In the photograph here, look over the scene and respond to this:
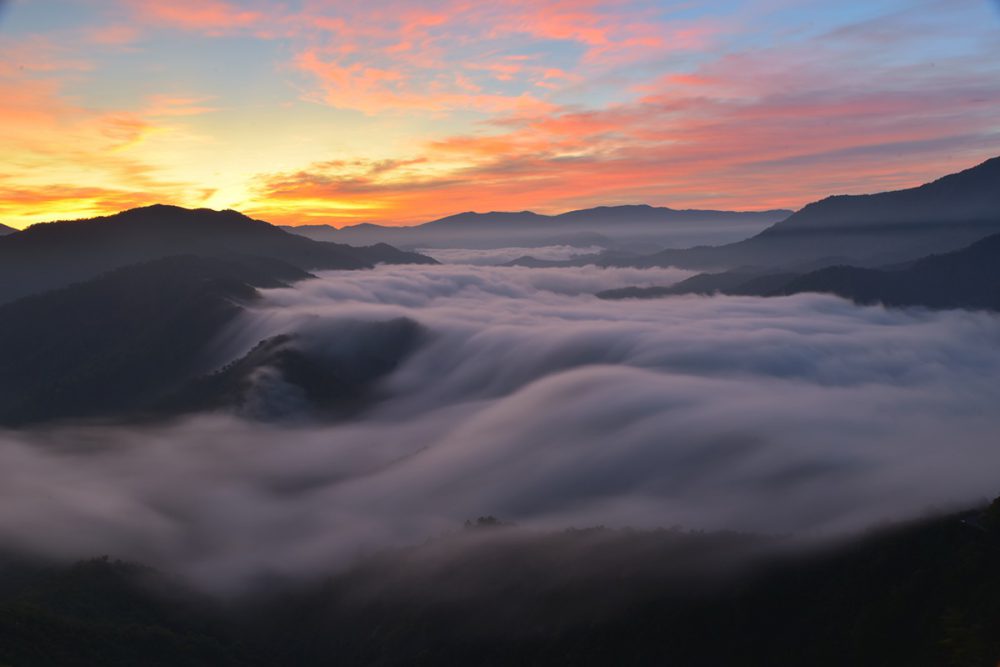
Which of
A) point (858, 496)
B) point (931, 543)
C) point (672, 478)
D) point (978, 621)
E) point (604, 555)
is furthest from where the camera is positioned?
point (672, 478)

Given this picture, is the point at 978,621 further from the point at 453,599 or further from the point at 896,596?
the point at 453,599

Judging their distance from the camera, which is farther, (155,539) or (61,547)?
(155,539)

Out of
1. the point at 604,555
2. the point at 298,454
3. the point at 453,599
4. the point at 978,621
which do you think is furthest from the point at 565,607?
the point at 298,454

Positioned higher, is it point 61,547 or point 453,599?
point 61,547

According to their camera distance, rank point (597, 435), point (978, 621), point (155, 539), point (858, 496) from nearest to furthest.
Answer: point (978, 621), point (858, 496), point (155, 539), point (597, 435)

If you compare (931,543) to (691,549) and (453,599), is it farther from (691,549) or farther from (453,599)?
(453,599)

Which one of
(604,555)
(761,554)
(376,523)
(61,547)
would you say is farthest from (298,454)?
(761,554)
